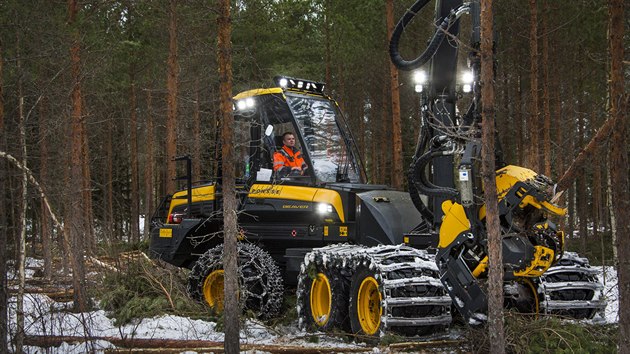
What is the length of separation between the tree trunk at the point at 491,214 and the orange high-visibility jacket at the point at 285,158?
4133mm

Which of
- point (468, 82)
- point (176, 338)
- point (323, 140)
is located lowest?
point (176, 338)

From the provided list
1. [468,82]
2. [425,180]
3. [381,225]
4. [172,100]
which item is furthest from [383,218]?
[172,100]

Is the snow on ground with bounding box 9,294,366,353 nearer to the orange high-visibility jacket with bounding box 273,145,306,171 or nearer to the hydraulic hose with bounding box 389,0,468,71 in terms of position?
the orange high-visibility jacket with bounding box 273,145,306,171

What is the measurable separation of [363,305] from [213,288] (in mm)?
3177

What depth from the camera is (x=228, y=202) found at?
677cm

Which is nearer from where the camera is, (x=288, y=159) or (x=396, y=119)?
(x=288, y=159)

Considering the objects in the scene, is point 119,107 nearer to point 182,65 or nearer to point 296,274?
point 182,65

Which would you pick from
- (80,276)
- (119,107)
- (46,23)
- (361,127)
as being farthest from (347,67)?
(80,276)

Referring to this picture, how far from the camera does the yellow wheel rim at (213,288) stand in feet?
33.0

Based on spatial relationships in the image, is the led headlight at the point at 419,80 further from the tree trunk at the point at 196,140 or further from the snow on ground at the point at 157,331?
the tree trunk at the point at 196,140

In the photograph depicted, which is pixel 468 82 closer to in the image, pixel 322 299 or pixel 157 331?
pixel 322 299

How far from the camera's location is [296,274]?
9.86 m

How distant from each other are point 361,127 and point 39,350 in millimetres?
21373

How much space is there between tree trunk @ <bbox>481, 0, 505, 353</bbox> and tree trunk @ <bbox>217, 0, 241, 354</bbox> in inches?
102
